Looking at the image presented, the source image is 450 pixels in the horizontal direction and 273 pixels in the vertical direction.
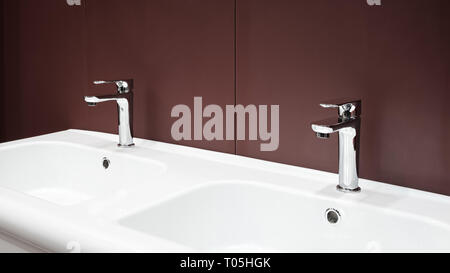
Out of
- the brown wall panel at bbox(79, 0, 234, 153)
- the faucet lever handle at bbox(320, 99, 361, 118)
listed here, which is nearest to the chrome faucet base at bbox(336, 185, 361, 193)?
the faucet lever handle at bbox(320, 99, 361, 118)

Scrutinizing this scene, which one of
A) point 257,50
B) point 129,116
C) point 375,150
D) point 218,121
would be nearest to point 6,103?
point 129,116

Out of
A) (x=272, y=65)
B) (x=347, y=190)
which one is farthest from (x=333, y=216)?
(x=272, y=65)

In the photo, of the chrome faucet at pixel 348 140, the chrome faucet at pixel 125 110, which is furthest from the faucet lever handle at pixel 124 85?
the chrome faucet at pixel 348 140

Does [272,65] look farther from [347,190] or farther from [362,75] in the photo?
Answer: [347,190]

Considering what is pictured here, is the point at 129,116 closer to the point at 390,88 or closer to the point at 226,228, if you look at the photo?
the point at 226,228

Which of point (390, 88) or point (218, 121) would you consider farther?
point (218, 121)

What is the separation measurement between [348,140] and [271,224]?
246 millimetres

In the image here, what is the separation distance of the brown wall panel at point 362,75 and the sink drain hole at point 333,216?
149 millimetres

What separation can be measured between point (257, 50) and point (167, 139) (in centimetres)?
39

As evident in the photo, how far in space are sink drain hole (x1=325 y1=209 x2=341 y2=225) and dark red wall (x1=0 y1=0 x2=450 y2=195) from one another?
0.15 m

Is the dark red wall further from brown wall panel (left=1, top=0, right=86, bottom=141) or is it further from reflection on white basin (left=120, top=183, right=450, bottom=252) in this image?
reflection on white basin (left=120, top=183, right=450, bottom=252)

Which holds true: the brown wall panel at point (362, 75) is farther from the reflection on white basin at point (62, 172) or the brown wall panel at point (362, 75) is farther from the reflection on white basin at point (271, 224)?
the reflection on white basin at point (62, 172)

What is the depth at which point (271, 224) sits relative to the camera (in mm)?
1109

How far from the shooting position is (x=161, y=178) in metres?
1.16
